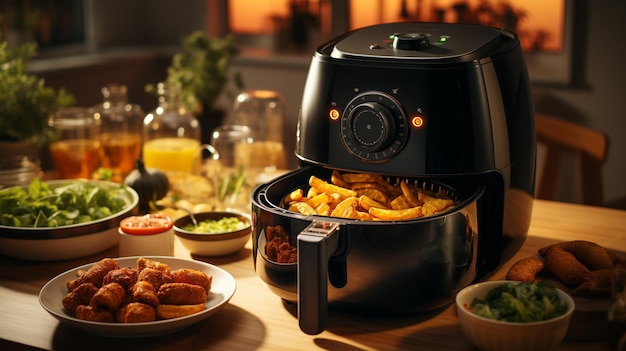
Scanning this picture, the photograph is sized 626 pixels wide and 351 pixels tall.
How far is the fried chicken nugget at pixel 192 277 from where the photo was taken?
1296 mm

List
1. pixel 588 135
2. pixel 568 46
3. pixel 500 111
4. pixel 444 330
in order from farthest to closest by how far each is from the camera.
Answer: pixel 568 46 < pixel 588 135 < pixel 500 111 < pixel 444 330

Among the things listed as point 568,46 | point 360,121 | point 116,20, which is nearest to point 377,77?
point 360,121

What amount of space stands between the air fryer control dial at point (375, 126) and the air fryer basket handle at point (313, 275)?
0.19 m

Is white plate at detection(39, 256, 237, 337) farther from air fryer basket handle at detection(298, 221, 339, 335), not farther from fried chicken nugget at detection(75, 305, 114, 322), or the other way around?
air fryer basket handle at detection(298, 221, 339, 335)

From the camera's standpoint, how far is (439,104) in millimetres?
1328

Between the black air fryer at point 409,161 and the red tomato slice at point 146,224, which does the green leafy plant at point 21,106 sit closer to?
the red tomato slice at point 146,224

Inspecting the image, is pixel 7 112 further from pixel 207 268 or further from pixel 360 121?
pixel 360 121

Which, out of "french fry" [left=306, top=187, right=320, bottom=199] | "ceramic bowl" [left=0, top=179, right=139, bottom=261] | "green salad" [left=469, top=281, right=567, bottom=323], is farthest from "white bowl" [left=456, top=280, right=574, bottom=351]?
"ceramic bowl" [left=0, top=179, right=139, bottom=261]

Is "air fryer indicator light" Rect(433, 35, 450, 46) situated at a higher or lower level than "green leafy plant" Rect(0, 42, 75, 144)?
higher

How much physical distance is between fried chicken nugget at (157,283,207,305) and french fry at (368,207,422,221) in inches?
11.7

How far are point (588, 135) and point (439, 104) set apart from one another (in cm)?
119

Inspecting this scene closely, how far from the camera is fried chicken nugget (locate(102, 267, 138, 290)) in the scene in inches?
49.8

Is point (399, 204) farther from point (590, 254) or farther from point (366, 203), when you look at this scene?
point (590, 254)

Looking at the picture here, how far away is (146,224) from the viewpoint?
1561 mm
